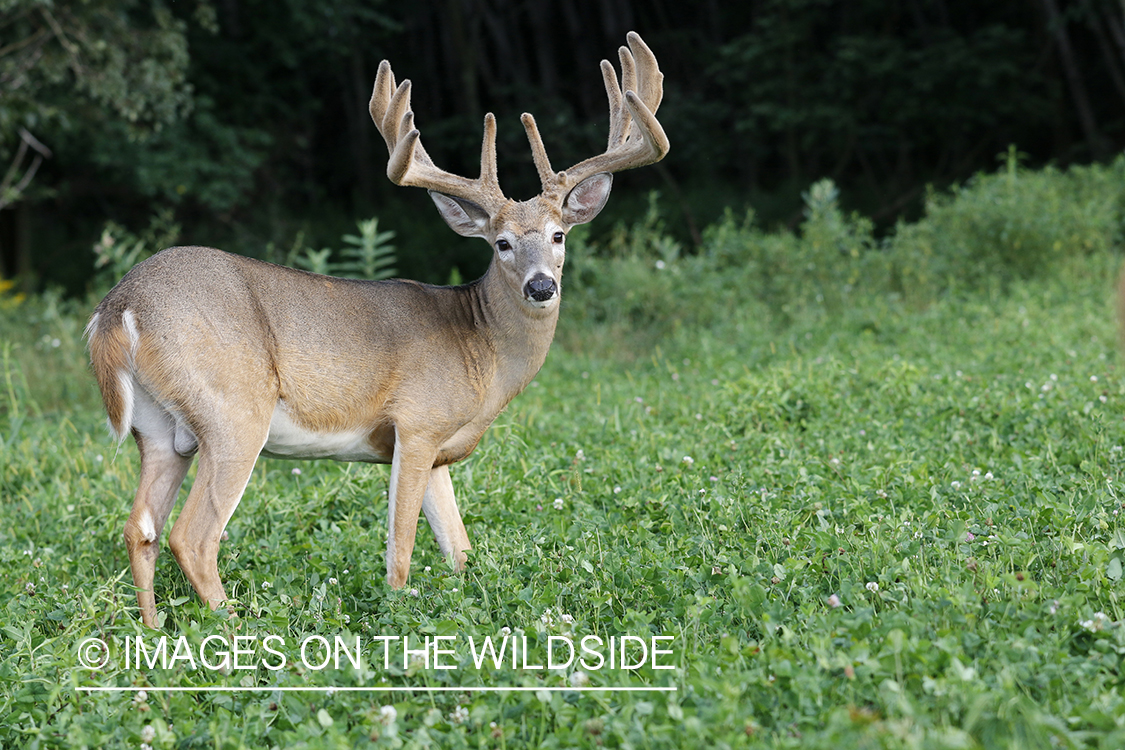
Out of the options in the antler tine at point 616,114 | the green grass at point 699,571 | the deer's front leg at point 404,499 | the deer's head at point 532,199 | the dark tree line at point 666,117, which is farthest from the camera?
the dark tree line at point 666,117

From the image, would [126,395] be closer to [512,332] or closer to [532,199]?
[512,332]

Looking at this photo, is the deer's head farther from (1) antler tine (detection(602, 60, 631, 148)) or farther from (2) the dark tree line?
(2) the dark tree line

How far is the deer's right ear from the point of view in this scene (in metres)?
4.17

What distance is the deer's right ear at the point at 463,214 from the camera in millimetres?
4172

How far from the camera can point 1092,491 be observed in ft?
12.0

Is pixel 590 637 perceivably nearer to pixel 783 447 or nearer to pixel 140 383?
pixel 140 383

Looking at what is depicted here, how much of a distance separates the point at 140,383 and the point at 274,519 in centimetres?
111

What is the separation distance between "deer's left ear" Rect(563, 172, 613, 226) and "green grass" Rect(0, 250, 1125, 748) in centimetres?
110

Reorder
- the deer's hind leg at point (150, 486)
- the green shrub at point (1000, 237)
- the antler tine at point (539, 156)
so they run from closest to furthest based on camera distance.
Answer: the deer's hind leg at point (150, 486) → the antler tine at point (539, 156) → the green shrub at point (1000, 237)

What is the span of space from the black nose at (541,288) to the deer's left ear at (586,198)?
1.77ft

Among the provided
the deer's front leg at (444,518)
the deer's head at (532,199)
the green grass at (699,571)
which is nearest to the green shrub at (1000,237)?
the green grass at (699,571)

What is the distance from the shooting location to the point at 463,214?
13.9 ft

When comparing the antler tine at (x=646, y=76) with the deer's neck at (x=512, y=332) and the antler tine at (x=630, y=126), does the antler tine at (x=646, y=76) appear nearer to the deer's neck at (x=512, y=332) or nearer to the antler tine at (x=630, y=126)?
the antler tine at (x=630, y=126)

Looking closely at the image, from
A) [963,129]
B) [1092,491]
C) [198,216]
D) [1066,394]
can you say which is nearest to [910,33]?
[963,129]
